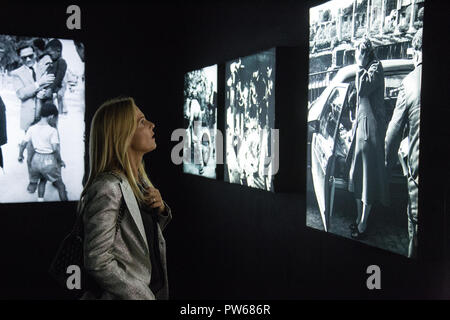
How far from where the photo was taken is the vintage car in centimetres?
283

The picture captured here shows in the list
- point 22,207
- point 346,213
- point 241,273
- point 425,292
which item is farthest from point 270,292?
point 22,207

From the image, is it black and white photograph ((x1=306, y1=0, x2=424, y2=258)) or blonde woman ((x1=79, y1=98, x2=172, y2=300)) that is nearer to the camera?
blonde woman ((x1=79, y1=98, x2=172, y2=300))

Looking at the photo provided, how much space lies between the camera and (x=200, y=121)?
4984mm

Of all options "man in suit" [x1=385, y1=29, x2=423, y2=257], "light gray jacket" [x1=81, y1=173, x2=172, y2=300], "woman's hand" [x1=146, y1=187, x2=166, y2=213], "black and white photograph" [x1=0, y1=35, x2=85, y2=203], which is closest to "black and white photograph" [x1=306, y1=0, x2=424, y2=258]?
"man in suit" [x1=385, y1=29, x2=423, y2=257]

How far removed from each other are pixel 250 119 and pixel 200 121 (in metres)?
1.15

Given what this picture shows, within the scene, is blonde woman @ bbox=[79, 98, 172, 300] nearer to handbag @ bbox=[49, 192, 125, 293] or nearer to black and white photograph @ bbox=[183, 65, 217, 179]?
handbag @ bbox=[49, 192, 125, 293]

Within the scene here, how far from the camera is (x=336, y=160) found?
2.91 metres

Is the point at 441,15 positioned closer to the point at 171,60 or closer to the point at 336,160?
the point at 336,160

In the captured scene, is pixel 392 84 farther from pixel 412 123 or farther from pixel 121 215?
pixel 121 215

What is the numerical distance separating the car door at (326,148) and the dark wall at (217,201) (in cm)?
24

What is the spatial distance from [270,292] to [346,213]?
4.03 feet

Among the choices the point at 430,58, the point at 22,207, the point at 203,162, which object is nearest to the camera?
the point at 430,58

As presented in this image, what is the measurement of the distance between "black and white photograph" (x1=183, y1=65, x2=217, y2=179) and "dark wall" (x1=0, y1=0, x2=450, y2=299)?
17cm

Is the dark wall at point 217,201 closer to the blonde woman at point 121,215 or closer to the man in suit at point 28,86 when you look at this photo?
the man in suit at point 28,86
